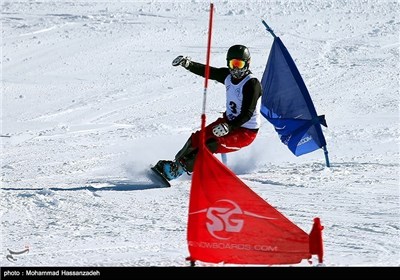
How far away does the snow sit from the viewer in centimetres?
734

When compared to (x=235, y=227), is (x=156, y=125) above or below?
above

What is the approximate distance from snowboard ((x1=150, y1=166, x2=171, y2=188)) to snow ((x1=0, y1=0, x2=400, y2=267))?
0.12m

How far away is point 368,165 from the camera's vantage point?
32.2ft

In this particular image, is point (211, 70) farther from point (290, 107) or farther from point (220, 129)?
point (220, 129)

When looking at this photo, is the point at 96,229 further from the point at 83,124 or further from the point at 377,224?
the point at 83,124

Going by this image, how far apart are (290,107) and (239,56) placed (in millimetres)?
1328

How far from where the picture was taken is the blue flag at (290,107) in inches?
383

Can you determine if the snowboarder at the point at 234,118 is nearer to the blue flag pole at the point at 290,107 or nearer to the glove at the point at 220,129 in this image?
the glove at the point at 220,129

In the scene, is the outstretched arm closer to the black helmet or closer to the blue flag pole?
the black helmet

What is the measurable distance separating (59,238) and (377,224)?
265 centimetres

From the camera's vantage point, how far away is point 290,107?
991cm

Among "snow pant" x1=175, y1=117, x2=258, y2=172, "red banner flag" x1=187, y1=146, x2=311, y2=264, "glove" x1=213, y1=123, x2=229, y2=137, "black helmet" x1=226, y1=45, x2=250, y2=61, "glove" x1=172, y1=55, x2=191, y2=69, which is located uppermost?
"glove" x1=172, y1=55, x2=191, y2=69
